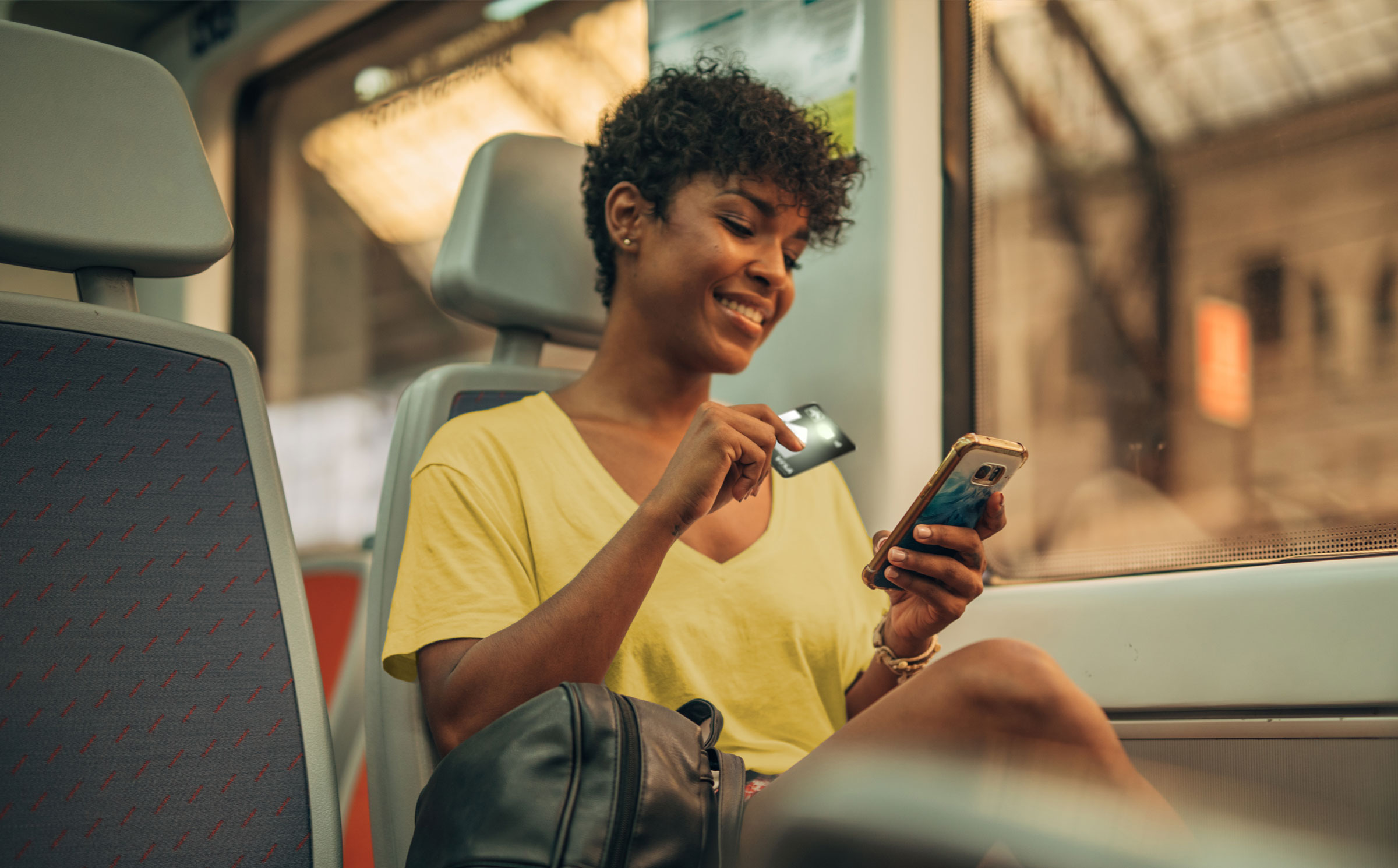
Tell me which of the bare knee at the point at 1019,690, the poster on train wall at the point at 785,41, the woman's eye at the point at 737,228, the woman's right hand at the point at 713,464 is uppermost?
the poster on train wall at the point at 785,41

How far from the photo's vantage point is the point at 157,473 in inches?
39.8

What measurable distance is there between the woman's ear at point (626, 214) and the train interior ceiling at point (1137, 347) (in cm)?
12

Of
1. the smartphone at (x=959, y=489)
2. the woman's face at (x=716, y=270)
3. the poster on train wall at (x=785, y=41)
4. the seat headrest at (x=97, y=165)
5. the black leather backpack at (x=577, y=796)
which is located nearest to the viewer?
the black leather backpack at (x=577, y=796)

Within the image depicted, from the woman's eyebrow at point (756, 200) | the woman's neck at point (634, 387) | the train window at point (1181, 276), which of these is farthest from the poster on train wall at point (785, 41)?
the woman's neck at point (634, 387)

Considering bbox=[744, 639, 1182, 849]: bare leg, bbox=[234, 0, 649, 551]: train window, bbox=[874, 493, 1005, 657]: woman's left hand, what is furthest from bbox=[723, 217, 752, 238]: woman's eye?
bbox=[234, 0, 649, 551]: train window

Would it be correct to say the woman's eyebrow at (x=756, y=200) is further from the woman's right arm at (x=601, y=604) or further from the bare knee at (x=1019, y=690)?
the bare knee at (x=1019, y=690)

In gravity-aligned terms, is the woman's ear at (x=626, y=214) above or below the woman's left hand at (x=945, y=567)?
above

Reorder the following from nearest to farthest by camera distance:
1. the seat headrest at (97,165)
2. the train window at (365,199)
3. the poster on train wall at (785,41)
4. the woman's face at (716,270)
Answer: the seat headrest at (97,165) → the woman's face at (716,270) → the poster on train wall at (785,41) → the train window at (365,199)

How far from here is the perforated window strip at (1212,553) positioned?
1096 mm

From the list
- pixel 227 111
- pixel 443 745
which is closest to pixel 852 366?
pixel 443 745

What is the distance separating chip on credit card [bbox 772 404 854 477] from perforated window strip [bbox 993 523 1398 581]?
33cm

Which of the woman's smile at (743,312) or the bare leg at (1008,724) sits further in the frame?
the woman's smile at (743,312)

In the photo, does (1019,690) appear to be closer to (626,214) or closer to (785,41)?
(626,214)

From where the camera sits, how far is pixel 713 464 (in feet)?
3.04
